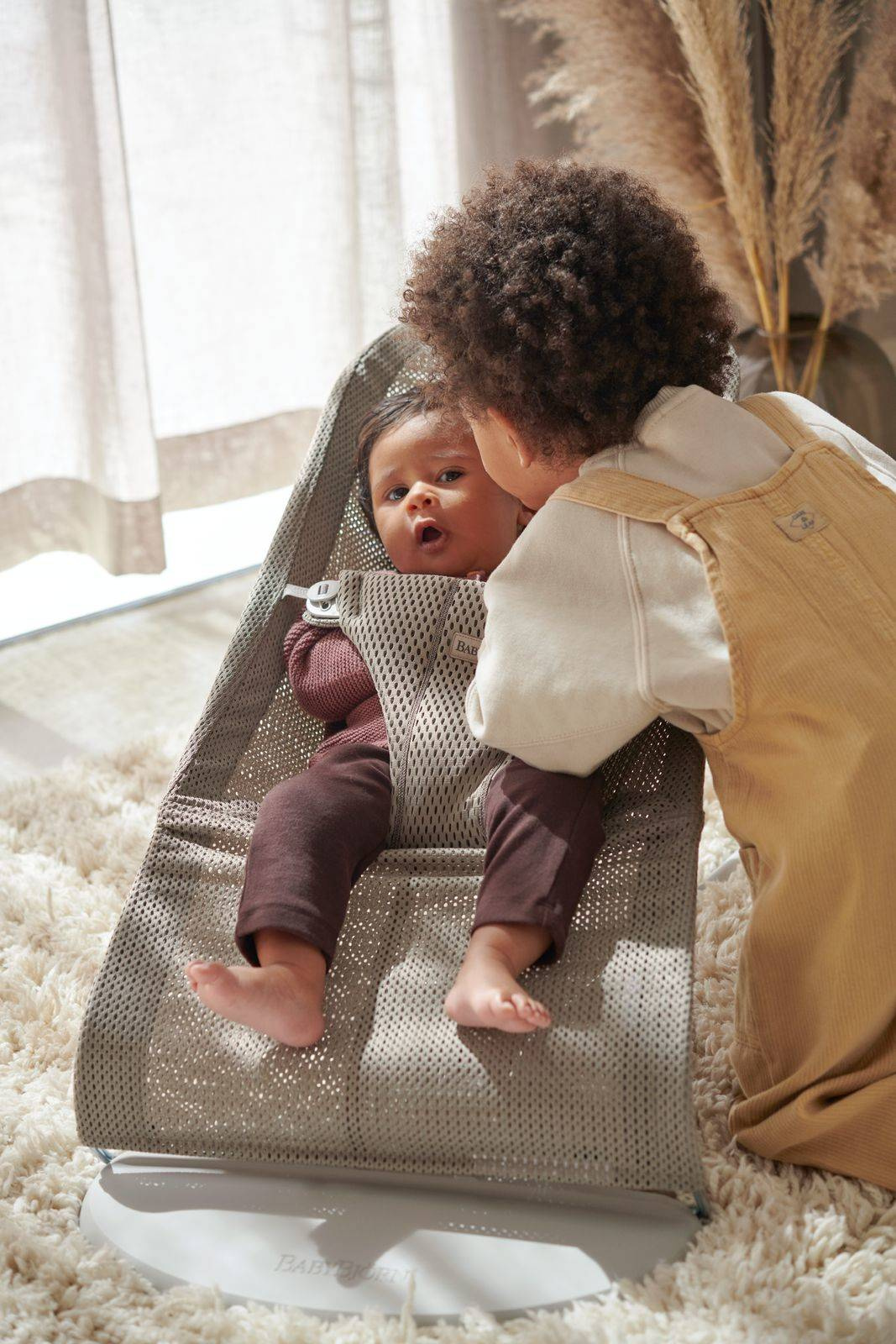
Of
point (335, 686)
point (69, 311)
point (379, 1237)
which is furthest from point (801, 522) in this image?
point (69, 311)

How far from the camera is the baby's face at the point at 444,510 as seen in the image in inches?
57.9

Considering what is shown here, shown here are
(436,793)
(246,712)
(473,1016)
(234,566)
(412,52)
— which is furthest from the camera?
(234,566)

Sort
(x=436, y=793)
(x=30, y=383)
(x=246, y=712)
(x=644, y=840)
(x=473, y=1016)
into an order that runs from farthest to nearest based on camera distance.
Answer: (x=30, y=383)
(x=246, y=712)
(x=436, y=793)
(x=644, y=840)
(x=473, y=1016)

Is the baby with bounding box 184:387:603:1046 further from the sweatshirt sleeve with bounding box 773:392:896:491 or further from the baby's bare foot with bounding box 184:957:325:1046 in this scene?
the sweatshirt sleeve with bounding box 773:392:896:491

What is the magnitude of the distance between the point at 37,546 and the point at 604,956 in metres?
1.79

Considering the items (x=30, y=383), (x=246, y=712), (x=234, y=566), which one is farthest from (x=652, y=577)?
(x=234, y=566)

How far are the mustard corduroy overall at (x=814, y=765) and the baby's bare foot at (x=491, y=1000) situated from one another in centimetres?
22

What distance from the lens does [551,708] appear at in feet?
3.62

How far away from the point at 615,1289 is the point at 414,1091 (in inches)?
8.5

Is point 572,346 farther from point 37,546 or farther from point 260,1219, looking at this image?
point 37,546

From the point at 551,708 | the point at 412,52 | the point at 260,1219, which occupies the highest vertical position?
the point at 412,52

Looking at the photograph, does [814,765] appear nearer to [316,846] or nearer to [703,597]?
[703,597]

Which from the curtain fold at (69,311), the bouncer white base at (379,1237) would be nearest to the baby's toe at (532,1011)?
the bouncer white base at (379,1237)

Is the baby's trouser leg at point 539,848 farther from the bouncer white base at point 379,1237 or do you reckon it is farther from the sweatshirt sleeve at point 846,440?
the sweatshirt sleeve at point 846,440
